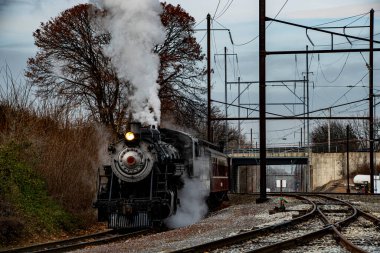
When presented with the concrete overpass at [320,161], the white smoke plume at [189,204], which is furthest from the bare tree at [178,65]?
the concrete overpass at [320,161]

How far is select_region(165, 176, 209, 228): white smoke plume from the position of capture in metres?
19.2

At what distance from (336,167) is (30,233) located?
65274 mm

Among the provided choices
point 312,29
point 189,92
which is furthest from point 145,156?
point 189,92

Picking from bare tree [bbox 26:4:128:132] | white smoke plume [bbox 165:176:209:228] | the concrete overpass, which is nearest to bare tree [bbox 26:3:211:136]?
bare tree [bbox 26:4:128:132]

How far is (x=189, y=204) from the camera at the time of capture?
19.9 m

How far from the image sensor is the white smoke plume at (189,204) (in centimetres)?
1925

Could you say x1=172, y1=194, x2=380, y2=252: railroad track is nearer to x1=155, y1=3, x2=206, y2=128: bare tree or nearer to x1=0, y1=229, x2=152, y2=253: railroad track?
x1=0, y1=229, x2=152, y2=253: railroad track

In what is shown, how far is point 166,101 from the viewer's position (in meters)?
36.6


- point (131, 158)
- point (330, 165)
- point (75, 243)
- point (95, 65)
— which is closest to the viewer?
point (75, 243)

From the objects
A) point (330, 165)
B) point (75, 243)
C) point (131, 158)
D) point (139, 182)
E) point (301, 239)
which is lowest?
point (75, 243)

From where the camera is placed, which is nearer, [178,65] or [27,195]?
[27,195]

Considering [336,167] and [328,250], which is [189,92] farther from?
[336,167]

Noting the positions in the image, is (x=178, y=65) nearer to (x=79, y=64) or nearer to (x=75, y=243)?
(x=79, y=64)

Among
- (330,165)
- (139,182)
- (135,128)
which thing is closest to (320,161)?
(330,165)
